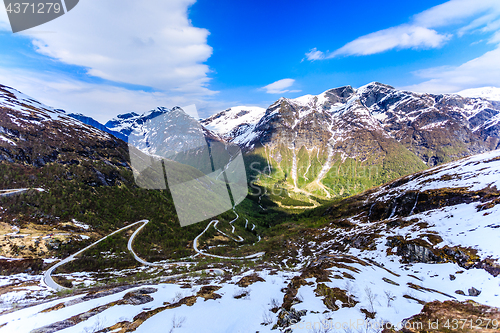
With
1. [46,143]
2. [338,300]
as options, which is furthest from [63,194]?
Answer: [338,300]

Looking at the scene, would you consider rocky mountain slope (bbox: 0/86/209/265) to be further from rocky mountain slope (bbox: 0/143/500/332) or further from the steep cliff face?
rocky mountain slope (bbox: 0/143/500/332)

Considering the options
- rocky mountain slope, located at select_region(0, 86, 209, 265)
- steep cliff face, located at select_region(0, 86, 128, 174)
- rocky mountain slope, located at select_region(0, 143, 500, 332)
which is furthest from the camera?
steep cliff face, located at select_region(0, 86, 128, 174)

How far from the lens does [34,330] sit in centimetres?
870

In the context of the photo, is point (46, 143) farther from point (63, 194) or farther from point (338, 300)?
point (338, 300)

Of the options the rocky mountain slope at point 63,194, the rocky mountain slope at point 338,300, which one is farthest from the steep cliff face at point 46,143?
the rocky mountain slope at point 338,300

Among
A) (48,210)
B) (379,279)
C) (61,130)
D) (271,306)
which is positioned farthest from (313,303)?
(61,130)

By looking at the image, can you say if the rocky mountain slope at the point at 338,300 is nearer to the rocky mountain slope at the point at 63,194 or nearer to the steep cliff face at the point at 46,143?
the rocky mountain slope at the point at 63,194

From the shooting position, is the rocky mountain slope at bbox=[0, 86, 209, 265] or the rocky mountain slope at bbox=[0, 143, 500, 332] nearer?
the rocky mountain slope at bbox=[0, 143, 500, 332]

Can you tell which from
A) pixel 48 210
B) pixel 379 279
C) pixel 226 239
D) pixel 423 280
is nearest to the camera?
pixel 379 279

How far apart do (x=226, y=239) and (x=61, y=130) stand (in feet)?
209

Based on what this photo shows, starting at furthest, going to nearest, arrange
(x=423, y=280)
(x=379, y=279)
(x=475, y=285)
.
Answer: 1. (x=423, y=280)
2. (x=379, y=279)
3. (x=475, y=285)

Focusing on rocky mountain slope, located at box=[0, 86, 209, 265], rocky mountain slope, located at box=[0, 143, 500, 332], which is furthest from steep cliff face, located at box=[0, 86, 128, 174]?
rocky mountain slope, located at box=[0, 143, 500, 332]

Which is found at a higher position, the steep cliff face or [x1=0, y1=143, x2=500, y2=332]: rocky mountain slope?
the steep cliff face

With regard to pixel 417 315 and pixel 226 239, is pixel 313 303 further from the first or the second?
pixel 226 239
